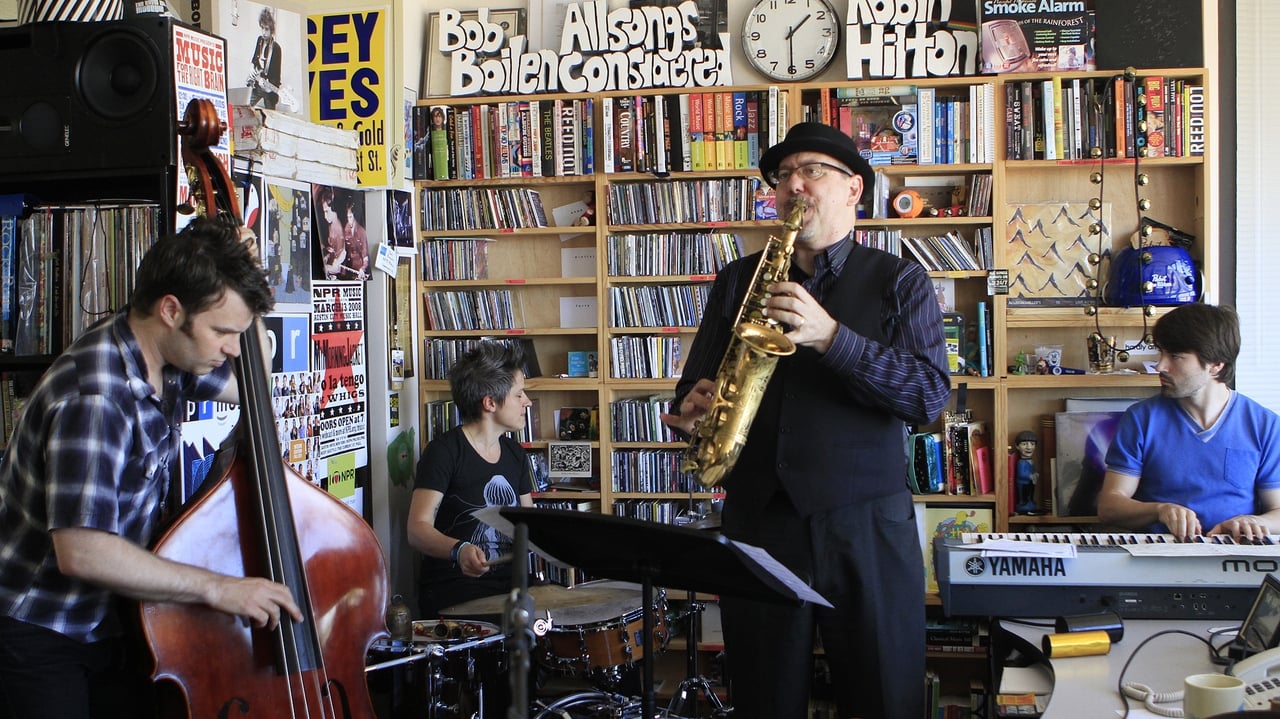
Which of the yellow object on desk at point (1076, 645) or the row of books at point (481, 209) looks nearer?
the yellow object on desk at point (1076, 645)

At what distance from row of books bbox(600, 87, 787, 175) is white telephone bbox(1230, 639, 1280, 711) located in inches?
110

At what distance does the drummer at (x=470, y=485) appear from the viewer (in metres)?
3.59

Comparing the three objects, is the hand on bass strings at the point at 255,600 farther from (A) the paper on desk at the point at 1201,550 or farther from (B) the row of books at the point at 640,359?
(B) the row of books at the point at 640,359

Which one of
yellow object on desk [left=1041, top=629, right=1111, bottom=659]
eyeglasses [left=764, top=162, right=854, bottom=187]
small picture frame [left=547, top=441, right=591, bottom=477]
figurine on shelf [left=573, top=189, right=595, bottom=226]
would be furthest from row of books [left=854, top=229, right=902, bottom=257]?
yellow object on desk [left=1041, top=629, right=1111, bottom=659]

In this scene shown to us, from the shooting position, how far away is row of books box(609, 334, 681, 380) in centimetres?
440

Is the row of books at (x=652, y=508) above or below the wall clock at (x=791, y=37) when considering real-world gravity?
below

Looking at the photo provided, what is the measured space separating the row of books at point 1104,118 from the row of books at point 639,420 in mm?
1640

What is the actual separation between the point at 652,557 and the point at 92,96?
5.56ft

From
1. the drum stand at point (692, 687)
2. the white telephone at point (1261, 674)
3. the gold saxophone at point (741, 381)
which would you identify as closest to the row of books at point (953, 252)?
the drum stand at point (692, 687)

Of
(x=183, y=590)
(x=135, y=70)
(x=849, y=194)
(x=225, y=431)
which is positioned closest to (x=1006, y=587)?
(x=849, y=194)

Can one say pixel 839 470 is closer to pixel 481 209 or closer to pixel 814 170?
A: pixel 814 170

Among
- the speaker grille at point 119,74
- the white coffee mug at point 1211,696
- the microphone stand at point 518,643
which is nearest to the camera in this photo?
the microphone stand at point 518,643

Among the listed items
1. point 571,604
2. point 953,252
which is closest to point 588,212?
point 953,252

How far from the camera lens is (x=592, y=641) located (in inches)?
125
